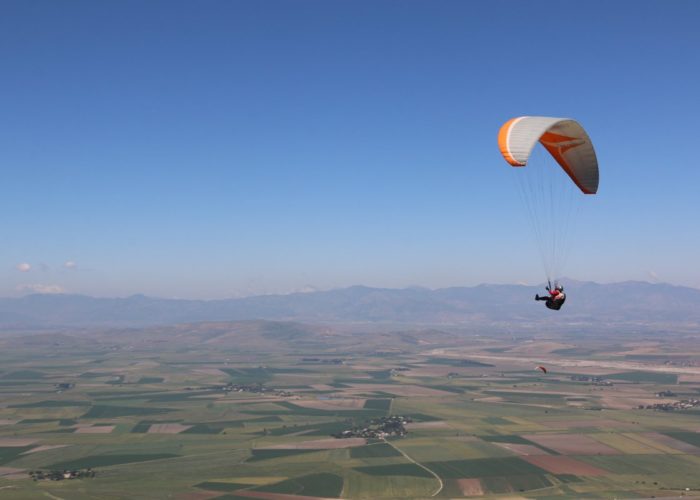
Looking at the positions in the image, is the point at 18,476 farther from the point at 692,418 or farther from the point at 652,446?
the point at 692,418

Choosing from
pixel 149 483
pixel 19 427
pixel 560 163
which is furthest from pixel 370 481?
pixel 19 427

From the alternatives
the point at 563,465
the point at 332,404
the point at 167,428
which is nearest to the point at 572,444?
the point at 563,465

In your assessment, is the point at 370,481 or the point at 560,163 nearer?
the point at 560,163

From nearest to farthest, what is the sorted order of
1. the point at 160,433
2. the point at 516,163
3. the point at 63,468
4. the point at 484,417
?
the point at 516,163 < the point at 63,468 < the point at 160,433 < the point at 484,417

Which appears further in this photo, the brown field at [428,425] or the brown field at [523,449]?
the brown field at [428,425]

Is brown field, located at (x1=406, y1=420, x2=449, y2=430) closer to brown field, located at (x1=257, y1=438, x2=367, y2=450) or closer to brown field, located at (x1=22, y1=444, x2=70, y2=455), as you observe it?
brown field, located at (x1=257, y1=438, x2=367, y2=450)

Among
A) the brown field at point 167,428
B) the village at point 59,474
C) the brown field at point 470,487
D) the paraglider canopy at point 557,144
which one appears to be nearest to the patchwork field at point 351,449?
the brown field at point 470,487

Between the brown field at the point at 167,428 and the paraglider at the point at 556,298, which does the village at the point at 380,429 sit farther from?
the paraglider at the point at 556,298

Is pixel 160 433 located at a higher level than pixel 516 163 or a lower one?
lower
